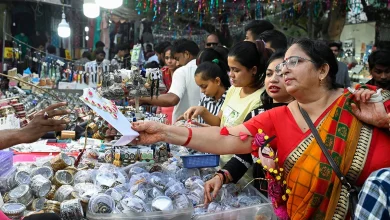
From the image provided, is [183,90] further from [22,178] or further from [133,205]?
[133,205]

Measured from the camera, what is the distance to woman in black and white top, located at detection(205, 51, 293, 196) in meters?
2.06

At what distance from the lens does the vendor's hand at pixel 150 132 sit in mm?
1806

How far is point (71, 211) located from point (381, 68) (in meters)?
2.49

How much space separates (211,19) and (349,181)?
33.1ft

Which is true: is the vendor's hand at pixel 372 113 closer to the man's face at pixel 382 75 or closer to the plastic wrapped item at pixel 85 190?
the plastic wrapped item at pixel 85 190

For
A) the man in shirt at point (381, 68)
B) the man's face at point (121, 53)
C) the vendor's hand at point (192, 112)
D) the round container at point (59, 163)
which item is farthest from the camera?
the man's face at point (121, 53)

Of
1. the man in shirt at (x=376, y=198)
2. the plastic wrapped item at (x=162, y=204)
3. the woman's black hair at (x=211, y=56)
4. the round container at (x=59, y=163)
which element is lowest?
the plastic wrapped item at (x=162, y=204)

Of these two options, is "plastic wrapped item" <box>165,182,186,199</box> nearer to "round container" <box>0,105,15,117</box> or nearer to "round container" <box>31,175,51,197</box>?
"round container" <box>31,175,51,197</box>

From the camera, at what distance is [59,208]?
5.98 feet

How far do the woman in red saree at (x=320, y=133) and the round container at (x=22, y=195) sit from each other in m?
0.56

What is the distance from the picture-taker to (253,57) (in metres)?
2.45

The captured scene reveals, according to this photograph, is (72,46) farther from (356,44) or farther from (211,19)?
(356,44)

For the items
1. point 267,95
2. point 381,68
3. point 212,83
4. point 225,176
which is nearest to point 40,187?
point 225,176

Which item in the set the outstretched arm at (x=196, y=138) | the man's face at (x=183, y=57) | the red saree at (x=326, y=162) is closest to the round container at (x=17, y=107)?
the outstretched arm at (x=196, y=138)
